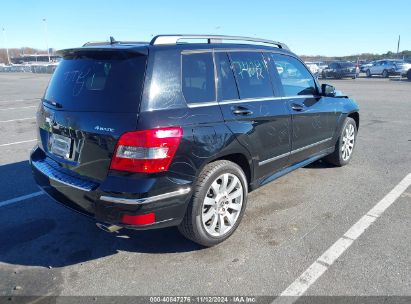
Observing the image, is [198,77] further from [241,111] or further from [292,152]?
[292,152]

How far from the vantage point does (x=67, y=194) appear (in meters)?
3.10

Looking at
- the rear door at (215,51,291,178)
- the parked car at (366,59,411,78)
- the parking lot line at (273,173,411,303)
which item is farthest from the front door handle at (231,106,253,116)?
the parked car at (366,59,411,78)

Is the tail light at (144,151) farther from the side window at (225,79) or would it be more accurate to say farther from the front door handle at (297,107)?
the front door handle at (297,107)

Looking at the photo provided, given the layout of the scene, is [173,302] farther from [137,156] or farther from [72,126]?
[72,126]

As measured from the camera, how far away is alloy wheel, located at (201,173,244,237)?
3.30m

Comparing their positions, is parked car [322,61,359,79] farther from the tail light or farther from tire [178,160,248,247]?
the tail light

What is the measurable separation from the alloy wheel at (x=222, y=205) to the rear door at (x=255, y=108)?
39cm

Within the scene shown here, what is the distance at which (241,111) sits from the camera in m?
3.48

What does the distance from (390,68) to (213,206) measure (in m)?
34.4

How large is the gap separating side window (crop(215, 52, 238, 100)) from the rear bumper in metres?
0.99

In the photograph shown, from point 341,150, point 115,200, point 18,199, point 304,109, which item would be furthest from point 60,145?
point 341,150

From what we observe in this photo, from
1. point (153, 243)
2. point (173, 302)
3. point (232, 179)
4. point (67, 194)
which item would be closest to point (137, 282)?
point (173, 302)

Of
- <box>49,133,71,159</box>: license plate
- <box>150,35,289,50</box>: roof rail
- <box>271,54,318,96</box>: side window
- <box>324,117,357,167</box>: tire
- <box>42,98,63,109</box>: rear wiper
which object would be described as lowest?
<box>324,117,357,167</box>: tire

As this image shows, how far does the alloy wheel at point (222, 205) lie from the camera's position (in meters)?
3.30
